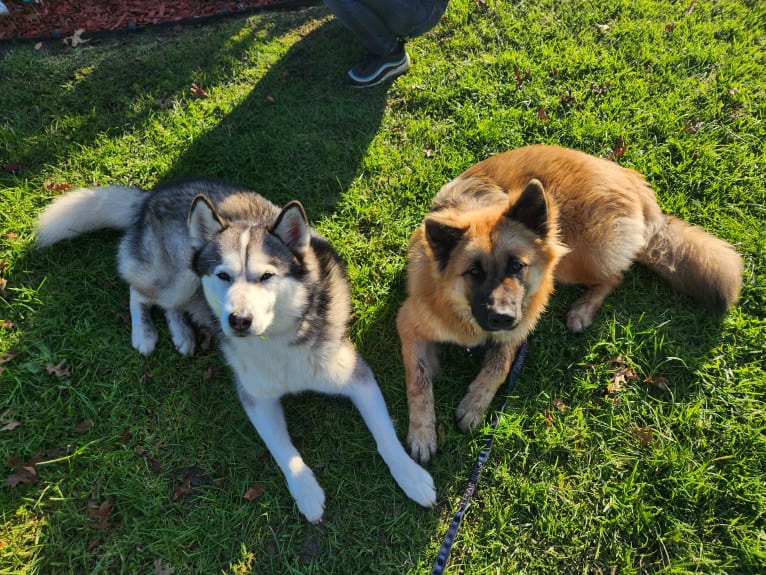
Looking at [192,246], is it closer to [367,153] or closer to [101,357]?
[101,357]

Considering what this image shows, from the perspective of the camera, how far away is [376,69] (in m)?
5.43

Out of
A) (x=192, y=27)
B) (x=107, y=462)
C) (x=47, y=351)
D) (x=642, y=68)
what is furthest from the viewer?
(x=192, y=27)

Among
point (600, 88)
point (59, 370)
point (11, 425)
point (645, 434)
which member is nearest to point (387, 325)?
point (645, 434)

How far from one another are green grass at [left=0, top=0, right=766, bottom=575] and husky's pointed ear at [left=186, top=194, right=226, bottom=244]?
4.35 ft

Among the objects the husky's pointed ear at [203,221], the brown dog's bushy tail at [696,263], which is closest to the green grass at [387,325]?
the brown dog's bushy tail at [696,263]

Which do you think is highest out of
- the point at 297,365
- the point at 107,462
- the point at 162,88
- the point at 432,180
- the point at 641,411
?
the point at 162,88

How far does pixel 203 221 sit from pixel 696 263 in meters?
4.12

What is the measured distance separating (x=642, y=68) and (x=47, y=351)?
7.69 metres

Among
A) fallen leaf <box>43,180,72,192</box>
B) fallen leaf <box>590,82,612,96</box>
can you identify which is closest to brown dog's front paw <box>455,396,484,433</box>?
fallen leaf <box>590,82,612,96</box>

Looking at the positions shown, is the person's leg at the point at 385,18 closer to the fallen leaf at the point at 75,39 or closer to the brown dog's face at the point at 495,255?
the brown dog's face at the point at 495,255

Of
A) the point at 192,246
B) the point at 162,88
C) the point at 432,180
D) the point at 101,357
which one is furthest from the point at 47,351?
the point at 432,180

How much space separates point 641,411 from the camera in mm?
3416

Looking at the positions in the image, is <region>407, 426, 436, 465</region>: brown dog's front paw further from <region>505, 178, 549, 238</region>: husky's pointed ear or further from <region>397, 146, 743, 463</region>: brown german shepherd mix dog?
<region>505, 178, 549, 238</region>: husky's pointed ear

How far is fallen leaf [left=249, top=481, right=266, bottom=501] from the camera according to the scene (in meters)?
3.16
